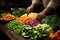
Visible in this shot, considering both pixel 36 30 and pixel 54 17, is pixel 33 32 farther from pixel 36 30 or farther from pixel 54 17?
pixel 54 17

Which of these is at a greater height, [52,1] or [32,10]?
[32,10]

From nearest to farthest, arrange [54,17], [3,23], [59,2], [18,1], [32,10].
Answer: [54,17] < [59,2] < [3,23] < [32,10] < [18,1]

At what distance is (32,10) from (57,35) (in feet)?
8.66

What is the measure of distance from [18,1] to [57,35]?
16.5ft

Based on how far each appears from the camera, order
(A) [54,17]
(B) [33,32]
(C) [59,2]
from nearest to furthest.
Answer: (B) [33,32] < (A) [54,17] < (C) [59,2]

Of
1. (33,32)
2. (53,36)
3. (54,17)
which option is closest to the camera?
(53,36)

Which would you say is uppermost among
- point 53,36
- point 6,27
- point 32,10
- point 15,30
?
point 32,10

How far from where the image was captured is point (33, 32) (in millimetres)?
3266

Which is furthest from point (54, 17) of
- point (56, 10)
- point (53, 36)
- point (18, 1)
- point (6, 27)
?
point (18, 1)

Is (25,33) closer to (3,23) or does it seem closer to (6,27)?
(6,27)

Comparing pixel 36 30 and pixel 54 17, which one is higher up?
pixel 54 17

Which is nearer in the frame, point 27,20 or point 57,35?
point 57,35

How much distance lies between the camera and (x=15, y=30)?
3.89m

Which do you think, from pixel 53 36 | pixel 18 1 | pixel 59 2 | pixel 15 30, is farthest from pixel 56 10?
pixel 18 1
